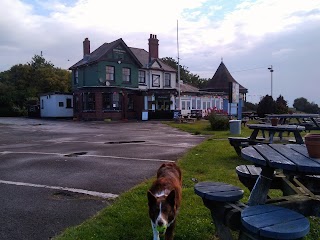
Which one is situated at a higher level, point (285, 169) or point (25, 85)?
point (25, 85)

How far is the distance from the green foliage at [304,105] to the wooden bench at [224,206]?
161 ft

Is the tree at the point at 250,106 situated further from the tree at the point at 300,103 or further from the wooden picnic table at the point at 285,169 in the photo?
the wooden picnic table at the point at 285,169

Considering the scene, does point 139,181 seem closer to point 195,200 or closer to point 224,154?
point 195,200

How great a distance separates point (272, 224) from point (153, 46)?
41143 mm

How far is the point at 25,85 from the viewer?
60.2m

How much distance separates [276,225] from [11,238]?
127 inches

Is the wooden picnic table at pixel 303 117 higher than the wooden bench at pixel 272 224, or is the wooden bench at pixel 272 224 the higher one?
the wooden picnic table at pixel 303 117

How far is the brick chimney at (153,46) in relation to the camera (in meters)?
42.4

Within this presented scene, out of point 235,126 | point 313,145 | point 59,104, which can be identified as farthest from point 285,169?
point 59,104

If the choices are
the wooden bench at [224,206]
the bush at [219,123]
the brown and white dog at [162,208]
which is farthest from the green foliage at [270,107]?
the brown and white dog at [162,208]

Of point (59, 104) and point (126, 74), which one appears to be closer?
point (126, 74)

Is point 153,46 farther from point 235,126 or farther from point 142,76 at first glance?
point 235,126

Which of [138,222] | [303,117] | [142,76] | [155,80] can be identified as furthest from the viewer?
[155,80]

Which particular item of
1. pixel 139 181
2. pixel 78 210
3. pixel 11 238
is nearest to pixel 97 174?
pixel 139 181
